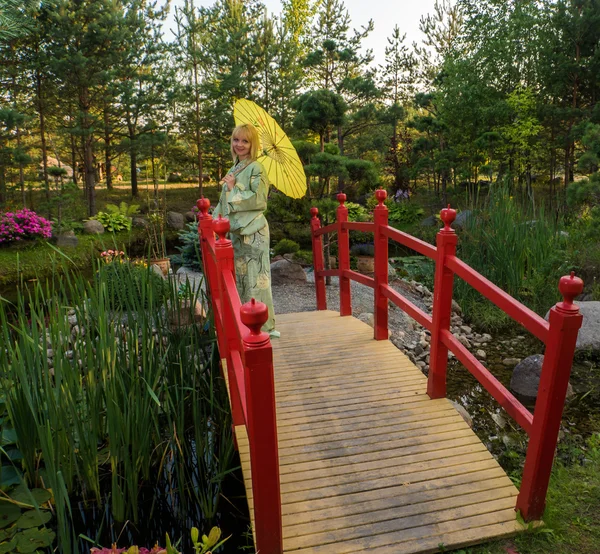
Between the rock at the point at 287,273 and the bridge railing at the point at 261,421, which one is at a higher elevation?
the bridge railing at the point at 261,421

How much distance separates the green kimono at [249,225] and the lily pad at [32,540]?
1.69 meters

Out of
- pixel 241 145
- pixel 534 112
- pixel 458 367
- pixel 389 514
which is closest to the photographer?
pixel 389 514

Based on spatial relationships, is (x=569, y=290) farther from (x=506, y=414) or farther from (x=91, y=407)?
A: (x=506, y=414)

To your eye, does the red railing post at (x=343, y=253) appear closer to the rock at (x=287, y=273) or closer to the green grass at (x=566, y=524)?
the green grass at (x=566, y=524)

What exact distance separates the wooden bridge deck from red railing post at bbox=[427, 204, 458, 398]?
0.35ft

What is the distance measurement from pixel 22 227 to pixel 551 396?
10363 mm

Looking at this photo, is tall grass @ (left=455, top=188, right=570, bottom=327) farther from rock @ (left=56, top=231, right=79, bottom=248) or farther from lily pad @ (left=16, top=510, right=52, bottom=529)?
rock @ (left=56, top=231, right=79, bottom=248)

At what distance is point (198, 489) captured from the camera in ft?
8.70

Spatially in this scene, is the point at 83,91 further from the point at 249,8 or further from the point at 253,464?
the point at 253,464

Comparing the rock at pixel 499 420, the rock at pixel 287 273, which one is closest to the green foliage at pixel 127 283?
the rock at pixel 499 420

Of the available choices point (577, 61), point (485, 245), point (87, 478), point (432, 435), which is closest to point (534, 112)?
point (577, 61)

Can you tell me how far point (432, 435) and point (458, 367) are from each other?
251cm

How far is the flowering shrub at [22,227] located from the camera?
9.48 meters

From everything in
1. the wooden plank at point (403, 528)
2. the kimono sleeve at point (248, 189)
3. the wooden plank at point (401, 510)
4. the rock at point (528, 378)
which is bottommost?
the rock at point (528, 378)
